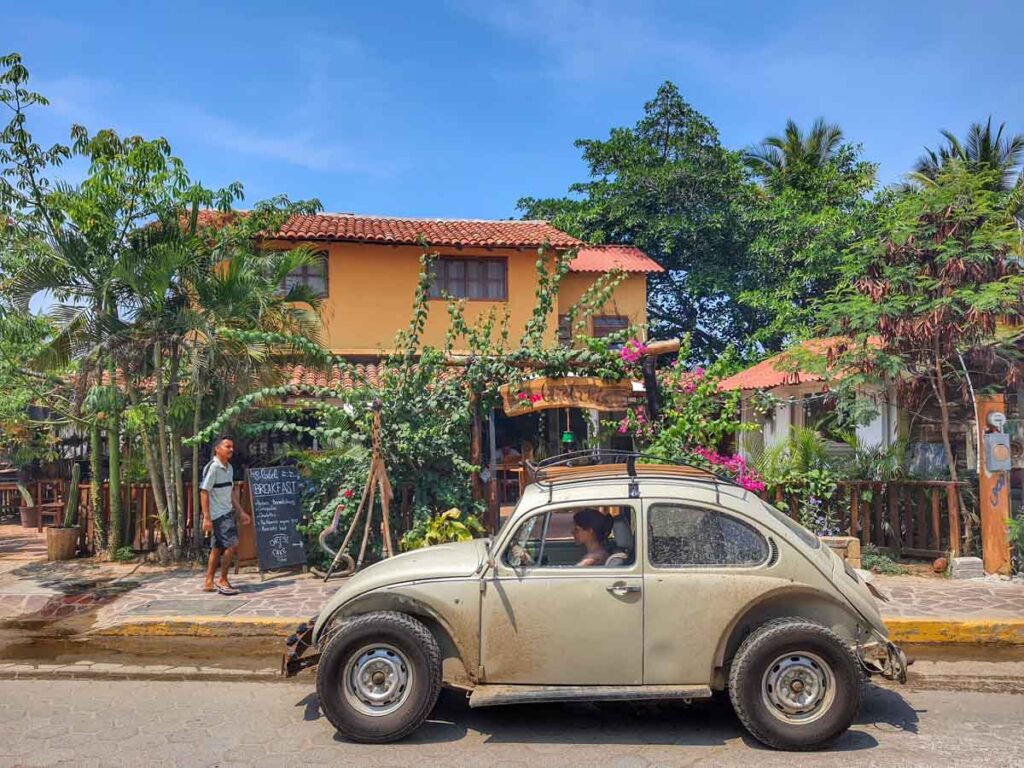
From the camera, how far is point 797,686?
4.81 m

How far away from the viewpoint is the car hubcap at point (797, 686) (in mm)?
4773

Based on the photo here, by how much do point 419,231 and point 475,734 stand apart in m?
15.0

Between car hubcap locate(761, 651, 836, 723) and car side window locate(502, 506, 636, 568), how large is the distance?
3.48 ft

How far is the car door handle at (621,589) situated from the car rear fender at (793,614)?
0.63m

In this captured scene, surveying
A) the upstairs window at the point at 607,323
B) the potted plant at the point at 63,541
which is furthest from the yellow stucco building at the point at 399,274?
the potted plant at the point at 63,541

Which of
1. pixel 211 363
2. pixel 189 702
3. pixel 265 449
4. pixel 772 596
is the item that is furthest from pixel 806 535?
pixel 265 449

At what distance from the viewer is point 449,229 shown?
19984 millimetres

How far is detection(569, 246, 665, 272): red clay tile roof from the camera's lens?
20875 millimetres

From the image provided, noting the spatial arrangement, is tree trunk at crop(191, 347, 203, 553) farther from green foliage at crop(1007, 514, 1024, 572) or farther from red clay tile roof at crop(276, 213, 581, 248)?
green foliage at crop(1007, 514, 1024, 572)

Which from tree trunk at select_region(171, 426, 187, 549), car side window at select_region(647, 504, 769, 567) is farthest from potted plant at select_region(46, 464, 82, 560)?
car side window at select_region(647, 504, 769, 567)

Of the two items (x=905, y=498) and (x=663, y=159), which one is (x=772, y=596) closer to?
(x=905, y=498)

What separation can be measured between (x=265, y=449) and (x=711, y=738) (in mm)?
11639

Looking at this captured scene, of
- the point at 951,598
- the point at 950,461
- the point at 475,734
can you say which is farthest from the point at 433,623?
the point at 950,461

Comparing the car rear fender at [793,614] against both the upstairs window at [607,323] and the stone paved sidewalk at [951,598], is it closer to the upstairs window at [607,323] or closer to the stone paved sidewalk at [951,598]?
the stone paved sidewalk at [951,598]
